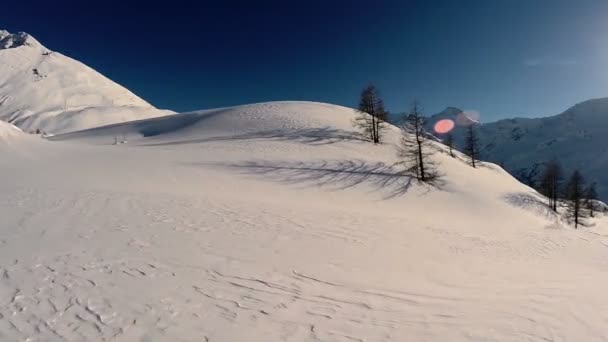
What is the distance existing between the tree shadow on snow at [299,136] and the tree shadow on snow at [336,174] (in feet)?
24.6

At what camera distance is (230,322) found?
548 centimetres

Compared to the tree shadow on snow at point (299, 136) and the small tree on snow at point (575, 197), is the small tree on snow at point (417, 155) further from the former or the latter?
the small tree on snow at point (575, 197)

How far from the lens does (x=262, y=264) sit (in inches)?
324

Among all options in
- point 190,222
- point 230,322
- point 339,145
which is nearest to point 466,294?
point 230,322

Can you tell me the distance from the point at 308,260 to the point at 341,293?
203cm

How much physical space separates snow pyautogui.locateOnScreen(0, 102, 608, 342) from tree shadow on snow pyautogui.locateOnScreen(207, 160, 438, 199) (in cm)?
121

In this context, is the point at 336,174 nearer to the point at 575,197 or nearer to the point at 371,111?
the point at 371,111

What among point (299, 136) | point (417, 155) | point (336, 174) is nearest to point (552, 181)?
point (417, 155)

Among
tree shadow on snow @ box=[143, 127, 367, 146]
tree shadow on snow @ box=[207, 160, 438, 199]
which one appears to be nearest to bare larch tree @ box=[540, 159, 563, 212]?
tree shadow on snow @ box=[143, 127, 367, 146]

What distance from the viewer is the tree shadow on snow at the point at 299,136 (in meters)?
35.8

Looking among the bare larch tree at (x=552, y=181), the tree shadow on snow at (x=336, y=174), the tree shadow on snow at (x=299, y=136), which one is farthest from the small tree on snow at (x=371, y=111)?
the bare larch tree at (x=552, y=181)

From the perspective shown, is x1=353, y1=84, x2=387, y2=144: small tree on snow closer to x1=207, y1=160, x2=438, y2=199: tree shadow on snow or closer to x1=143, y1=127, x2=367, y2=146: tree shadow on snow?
x1=143, y1=127, x2=367, y2=146: tree shadow on snow

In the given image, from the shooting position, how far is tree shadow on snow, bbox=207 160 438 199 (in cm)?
2384

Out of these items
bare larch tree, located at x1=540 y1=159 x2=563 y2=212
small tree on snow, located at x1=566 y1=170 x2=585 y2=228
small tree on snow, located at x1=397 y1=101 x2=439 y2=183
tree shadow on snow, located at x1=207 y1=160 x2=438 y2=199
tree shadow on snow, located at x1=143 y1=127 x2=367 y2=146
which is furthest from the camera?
bare larch tree, located at x1=540 y1=159 x2=563 y2=212
